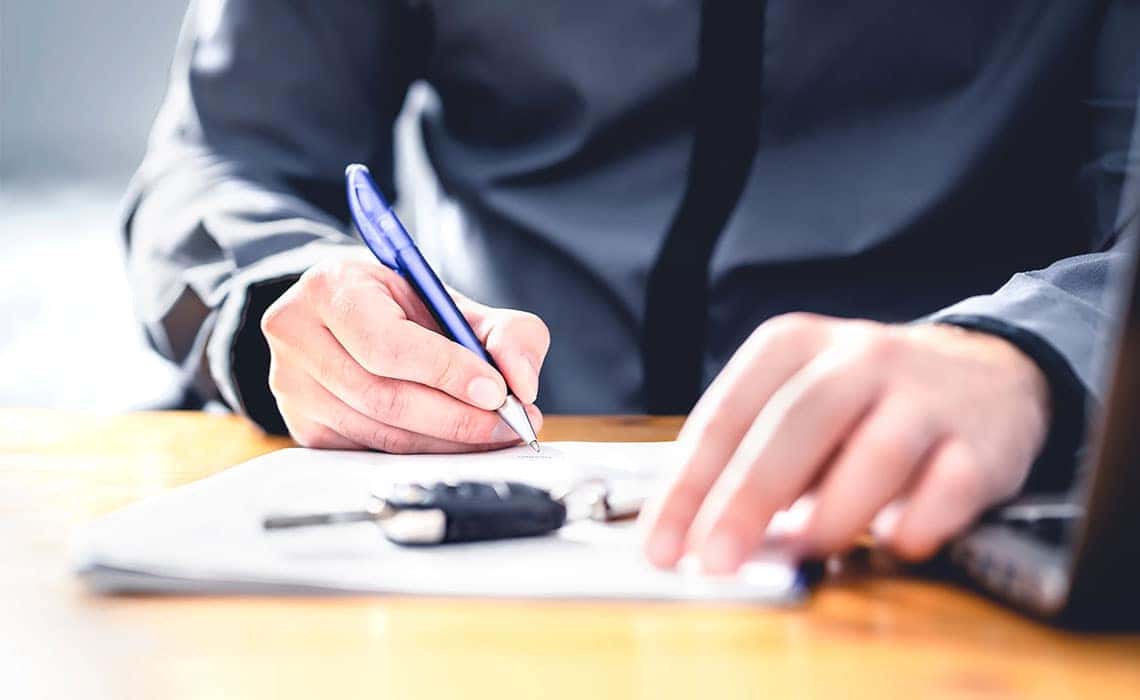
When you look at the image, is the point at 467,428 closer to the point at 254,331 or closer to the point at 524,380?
the point at 524,380

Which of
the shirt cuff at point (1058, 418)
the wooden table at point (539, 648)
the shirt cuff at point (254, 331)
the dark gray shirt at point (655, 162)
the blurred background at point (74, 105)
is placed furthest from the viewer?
the blurred background at point (74, 105)

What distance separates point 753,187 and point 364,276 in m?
0.37

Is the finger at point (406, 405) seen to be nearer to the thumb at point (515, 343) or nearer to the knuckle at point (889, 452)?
the thumb at point (515, 343)

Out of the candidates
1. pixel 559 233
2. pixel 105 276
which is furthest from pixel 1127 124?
pixel 105 276

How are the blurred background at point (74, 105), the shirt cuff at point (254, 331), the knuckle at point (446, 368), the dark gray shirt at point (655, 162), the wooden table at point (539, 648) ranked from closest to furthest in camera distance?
1. the wooden table at point (539, 648)
2. the knuckle at point (446, 368)
3. the shirt cuff at point (254, 331)
4. the dark gray shirt at point (655, 162)
5. the blurred background at point (74, 105)

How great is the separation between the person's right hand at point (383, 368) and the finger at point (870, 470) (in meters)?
0.28

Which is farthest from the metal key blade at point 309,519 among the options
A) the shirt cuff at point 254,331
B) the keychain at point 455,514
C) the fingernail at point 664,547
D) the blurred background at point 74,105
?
the blurred background at point 74,105

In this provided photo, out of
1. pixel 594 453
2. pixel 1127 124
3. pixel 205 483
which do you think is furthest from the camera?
pixel 1127 124

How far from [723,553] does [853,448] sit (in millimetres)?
57

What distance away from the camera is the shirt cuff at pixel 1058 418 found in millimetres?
409

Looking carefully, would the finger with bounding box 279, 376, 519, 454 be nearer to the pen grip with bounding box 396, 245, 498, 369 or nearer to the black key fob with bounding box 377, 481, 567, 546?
the pen grip with bounding box 396, 245, 498, 369

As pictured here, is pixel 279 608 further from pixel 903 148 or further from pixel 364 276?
pixel 903 148

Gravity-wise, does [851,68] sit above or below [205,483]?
above

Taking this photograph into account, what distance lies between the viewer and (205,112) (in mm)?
988
